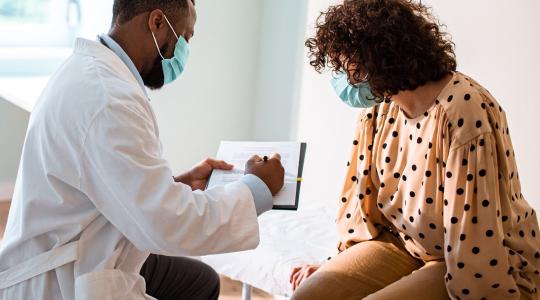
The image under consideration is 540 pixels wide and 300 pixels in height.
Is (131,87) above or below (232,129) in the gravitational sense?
above

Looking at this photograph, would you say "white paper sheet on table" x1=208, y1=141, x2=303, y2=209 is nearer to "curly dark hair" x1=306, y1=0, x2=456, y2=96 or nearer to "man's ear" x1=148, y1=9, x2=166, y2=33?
"curly dark hair" x1=306, y1=0, x2=456, y2=96

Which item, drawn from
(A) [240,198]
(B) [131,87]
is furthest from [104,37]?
(A) [240,198]

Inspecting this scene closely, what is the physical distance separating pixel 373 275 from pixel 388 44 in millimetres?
547

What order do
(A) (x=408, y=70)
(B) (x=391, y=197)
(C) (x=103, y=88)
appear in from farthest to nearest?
(B) (x=391, y=197), (A) (x=408, y=70), (C) (x=103, y=88)

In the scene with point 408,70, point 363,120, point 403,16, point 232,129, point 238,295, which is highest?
point 403,16

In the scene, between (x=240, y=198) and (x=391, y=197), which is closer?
(x=240, y=198)

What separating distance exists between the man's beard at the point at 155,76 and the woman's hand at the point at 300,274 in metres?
0.62

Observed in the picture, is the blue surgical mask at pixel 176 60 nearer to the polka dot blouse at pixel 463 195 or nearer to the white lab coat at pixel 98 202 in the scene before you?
the white lab coat at pixel 98 202

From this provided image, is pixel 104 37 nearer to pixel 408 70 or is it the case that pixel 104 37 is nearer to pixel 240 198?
pixel 240 198

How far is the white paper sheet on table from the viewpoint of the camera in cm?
153

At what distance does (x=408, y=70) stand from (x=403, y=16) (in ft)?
0.42

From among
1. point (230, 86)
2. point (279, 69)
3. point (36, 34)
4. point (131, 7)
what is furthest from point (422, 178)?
point (36, 34)

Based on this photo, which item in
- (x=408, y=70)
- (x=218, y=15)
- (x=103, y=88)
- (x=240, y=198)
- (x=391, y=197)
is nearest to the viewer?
(x=103, y=88)

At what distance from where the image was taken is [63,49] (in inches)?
131
